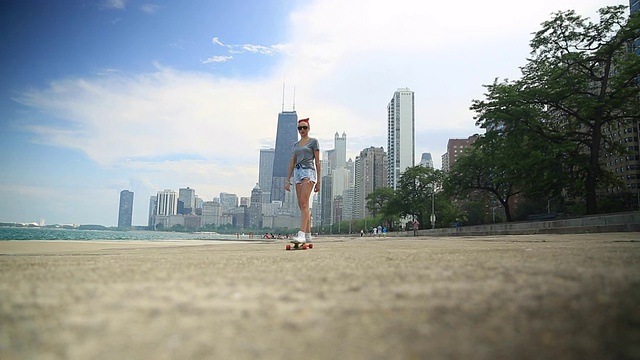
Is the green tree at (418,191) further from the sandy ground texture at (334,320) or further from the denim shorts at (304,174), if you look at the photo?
the sandy ground texture at (334,320)

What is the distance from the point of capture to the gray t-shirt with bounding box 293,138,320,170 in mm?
5910

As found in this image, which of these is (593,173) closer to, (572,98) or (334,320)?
(572,98)

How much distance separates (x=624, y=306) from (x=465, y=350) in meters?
0.47

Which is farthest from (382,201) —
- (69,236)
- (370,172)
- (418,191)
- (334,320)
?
(334,320)

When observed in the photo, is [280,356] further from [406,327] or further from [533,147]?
[533,147]

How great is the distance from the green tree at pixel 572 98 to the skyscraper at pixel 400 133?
8849 centimetres

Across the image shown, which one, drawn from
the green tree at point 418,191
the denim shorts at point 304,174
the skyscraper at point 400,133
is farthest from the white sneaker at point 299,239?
the skyscraper at point 400,133

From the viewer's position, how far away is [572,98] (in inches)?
832

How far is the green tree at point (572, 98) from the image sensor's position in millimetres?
19969

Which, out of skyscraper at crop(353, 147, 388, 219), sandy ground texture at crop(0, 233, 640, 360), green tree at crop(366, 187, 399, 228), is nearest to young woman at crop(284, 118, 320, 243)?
sandy ground texture at crop(0, 233, 640, 360)

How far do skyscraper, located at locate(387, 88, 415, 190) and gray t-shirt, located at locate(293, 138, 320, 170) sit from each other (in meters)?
108

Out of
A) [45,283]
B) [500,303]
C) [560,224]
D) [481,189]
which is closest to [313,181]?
[45,283]

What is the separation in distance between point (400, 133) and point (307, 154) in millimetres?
115731

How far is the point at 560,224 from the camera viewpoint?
1791 cm
